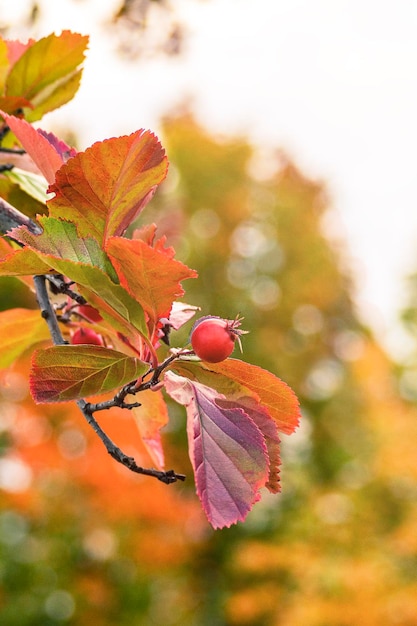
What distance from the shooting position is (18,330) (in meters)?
0.75

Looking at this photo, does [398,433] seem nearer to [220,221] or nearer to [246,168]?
[220,221]

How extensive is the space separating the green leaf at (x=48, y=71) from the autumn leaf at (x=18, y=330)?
27cm

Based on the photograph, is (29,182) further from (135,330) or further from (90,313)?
(135,330)

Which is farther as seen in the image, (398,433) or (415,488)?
(415,488)

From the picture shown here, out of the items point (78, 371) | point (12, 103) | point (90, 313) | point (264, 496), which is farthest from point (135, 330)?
point (264, 496)

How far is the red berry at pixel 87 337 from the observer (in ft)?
2.30

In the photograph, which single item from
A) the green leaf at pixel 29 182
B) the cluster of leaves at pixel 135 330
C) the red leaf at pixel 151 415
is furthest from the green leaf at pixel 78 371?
the green leaf at pixel 29 182

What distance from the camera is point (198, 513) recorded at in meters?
9.17

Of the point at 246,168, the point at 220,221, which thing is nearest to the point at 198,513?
the point at 220,221

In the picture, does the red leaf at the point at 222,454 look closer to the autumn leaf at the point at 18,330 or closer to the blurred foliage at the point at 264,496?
the autumn leaf at the point at 18,330

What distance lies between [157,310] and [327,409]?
1130cm

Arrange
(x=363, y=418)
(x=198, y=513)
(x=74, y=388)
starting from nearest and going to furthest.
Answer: (x=74, y=388), (x=198, y=513), (x=363, y=418)

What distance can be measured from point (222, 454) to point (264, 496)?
885 cm

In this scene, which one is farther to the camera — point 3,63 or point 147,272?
point 3,63
